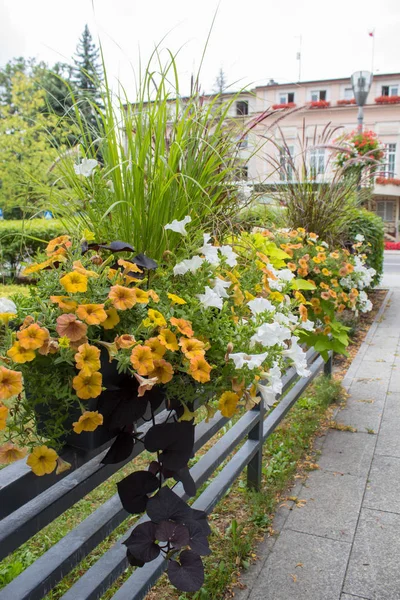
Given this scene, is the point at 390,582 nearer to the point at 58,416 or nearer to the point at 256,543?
the point at 256,543

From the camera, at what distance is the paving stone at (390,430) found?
3.18 metres

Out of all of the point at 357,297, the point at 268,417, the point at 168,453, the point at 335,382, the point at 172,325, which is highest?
the point at 172,325

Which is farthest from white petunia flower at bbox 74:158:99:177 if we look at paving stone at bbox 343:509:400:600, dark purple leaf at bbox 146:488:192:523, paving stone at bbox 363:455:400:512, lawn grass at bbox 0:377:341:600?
paving stone at bbox 363:455:400:512

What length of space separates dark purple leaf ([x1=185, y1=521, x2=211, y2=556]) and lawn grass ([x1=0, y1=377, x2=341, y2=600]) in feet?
3.12

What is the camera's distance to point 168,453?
3.95ft

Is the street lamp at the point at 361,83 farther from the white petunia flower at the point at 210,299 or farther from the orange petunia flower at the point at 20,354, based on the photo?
the orange petunia flower at the point at 20,354

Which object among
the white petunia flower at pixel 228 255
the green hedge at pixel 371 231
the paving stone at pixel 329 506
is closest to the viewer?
the white petunia flower at pixel 228 255

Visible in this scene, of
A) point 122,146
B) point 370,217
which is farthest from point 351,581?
point 370,217

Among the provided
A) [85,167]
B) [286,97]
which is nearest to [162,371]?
[85,167]

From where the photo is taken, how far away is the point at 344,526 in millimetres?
2404

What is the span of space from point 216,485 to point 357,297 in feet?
7.22

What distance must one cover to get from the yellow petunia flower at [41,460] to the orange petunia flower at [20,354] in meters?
0.20

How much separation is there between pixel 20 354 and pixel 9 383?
0.27 feet

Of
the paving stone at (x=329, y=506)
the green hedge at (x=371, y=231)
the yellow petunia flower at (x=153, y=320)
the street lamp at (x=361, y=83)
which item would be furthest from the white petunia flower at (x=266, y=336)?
the street lamp at (x=361, y=83)
